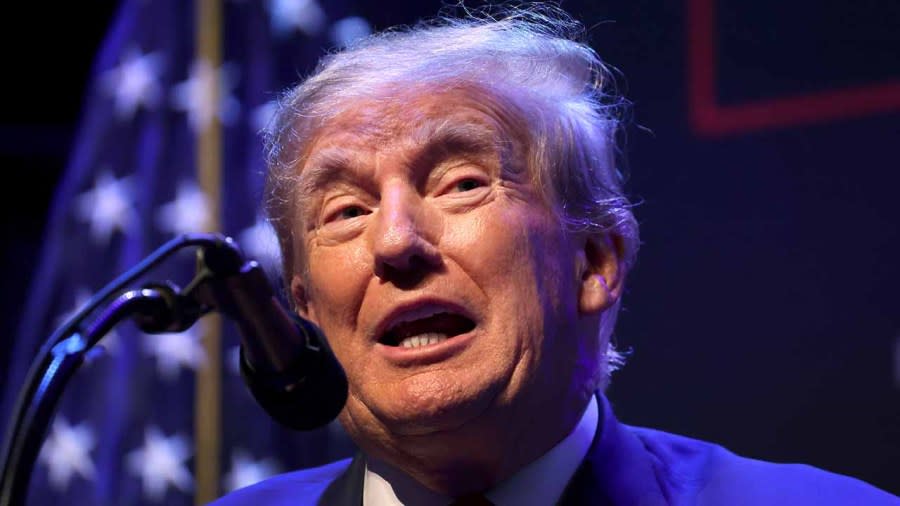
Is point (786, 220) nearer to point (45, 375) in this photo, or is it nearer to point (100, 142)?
point (45, 375)

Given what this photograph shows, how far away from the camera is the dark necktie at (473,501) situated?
143 cm

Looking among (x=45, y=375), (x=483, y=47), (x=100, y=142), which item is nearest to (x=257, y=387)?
(x=45, y=375)

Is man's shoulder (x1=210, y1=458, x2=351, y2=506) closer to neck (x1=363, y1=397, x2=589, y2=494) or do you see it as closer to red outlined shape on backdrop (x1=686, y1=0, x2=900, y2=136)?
neck (x1=363, y1=397, x2=589, y2=494)

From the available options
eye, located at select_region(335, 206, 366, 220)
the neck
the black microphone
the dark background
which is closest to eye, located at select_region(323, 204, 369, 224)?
eye, located at select_region(335, 206, 366, 220)

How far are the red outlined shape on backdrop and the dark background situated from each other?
10 millimetres

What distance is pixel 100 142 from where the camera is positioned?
330cm

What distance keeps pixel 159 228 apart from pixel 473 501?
6.41 ft

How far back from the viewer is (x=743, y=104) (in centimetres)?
219

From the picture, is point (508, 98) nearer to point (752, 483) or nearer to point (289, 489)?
point (752, 483)

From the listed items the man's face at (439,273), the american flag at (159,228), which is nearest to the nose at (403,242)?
the man's face at (439,273)

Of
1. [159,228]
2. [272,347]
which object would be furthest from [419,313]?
[159,228]

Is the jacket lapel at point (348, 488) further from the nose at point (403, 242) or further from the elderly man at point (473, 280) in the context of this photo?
the nose at point (403, 242)

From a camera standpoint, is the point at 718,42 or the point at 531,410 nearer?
the point at 531,410

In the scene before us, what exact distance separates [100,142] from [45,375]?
2629 mm
